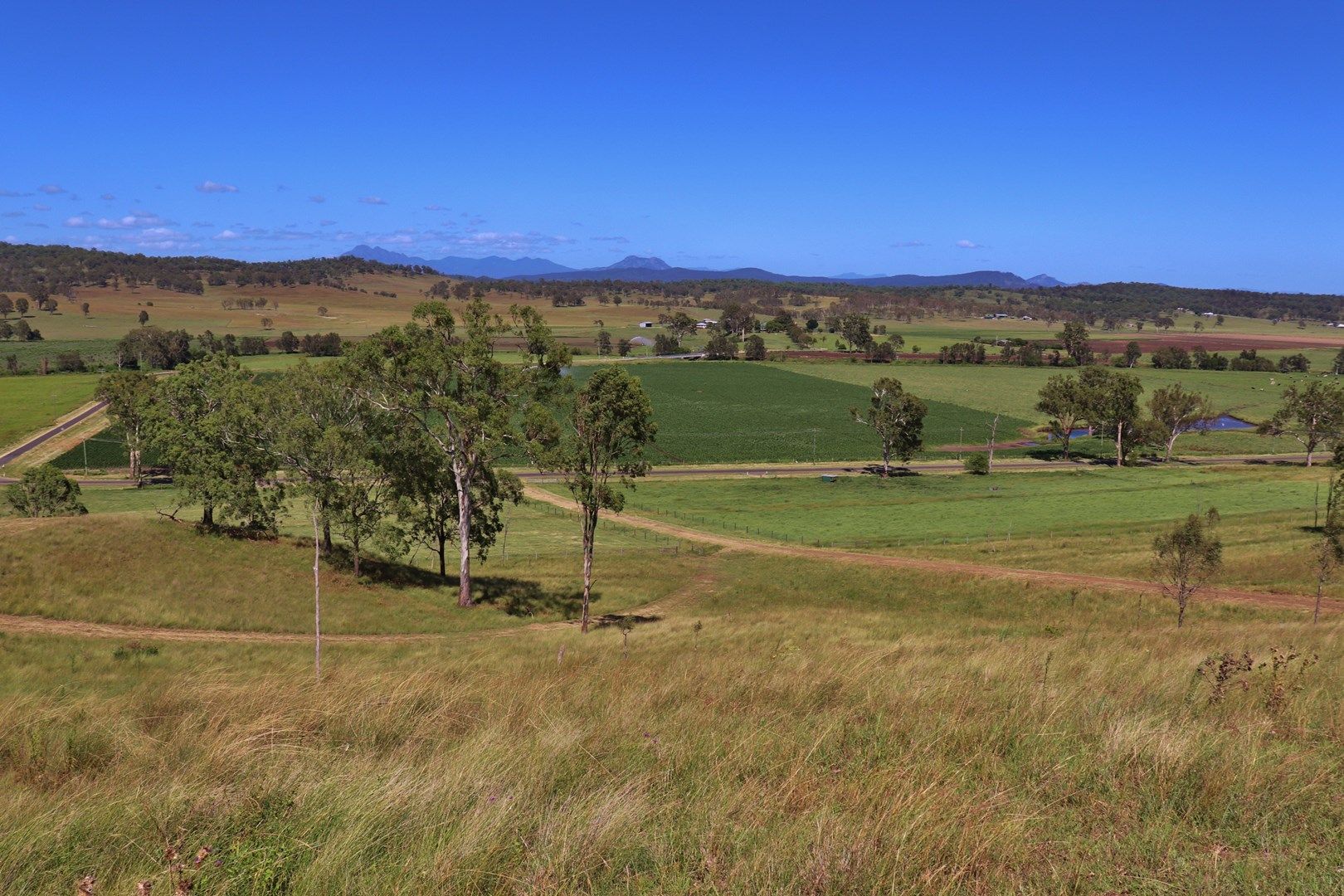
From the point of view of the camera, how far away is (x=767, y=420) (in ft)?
469

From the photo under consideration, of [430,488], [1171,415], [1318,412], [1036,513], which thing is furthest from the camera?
[1171,415]

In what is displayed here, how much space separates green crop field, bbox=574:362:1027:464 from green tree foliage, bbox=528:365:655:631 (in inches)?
2965

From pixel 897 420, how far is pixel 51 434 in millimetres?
110333

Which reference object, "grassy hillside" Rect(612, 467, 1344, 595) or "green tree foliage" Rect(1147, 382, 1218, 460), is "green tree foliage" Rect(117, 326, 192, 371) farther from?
"green tree foliage" Rect(1147, 382, 1218, 460)

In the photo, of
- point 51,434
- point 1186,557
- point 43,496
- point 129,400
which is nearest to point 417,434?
point 1186,557

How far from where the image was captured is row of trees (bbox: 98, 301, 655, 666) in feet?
118

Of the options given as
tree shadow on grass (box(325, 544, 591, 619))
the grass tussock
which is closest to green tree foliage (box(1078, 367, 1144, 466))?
tree shadow on grass (box(325, 544, 591, 619))

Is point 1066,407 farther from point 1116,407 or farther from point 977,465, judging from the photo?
point 977,465

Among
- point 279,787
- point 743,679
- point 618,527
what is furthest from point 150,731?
point 618,527

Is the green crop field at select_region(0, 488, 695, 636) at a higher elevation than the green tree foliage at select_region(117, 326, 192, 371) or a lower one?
lower

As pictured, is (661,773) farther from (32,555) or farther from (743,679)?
(32,555)

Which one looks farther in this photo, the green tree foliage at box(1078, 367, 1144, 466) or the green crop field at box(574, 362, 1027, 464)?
the green crop field at box(574, 362, 1027, 464)

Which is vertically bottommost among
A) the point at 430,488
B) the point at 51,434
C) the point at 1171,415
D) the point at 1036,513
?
the point at 1036,513

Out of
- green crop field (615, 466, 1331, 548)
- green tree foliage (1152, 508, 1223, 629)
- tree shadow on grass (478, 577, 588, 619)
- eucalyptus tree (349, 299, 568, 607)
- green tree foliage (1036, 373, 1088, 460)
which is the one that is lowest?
green crop field (615, 466, 1331, 548)
